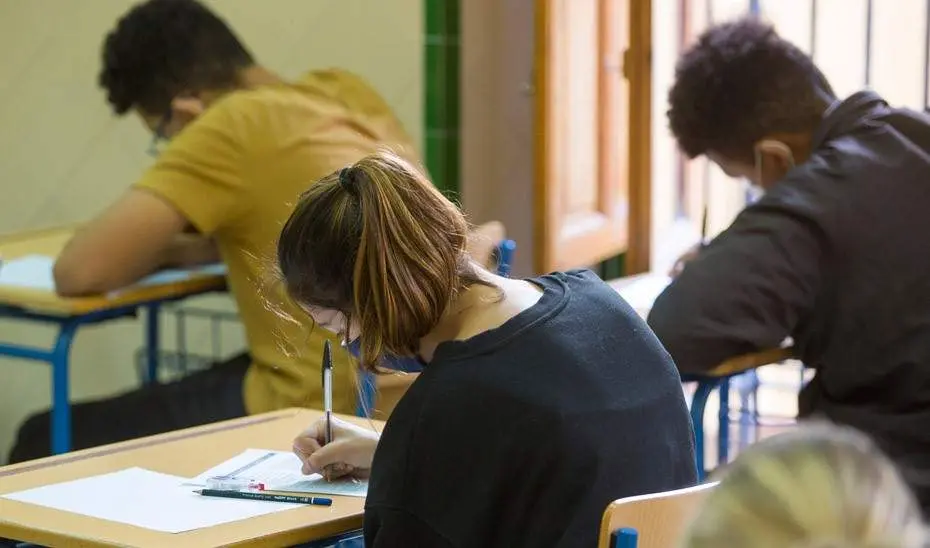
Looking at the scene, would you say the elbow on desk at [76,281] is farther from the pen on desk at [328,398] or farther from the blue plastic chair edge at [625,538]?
the blue plastic chair edge at [625,538]

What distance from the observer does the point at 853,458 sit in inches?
33.1

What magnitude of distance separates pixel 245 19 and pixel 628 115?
112 cm

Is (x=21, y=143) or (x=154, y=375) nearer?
(x=154, y=375)

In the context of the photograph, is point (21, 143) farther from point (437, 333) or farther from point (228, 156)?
point (437, 333)

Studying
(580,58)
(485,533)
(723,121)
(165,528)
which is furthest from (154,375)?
(485,533)

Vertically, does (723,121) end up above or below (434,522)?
above

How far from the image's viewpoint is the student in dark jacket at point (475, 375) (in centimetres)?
151

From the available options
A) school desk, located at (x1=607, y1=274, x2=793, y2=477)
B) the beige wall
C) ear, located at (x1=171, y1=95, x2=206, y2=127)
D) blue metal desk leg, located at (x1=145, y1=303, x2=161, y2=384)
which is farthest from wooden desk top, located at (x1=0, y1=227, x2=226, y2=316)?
school desk, located at (x1=607, y1=274, x2=793, y2=477)

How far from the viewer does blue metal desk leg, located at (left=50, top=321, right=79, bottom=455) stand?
279cm

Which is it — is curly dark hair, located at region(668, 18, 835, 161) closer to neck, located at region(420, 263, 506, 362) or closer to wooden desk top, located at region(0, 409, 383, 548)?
wooden desk top, located at region(0, 409, 383, 548)

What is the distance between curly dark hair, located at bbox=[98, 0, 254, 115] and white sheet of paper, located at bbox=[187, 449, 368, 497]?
1278 millimetres

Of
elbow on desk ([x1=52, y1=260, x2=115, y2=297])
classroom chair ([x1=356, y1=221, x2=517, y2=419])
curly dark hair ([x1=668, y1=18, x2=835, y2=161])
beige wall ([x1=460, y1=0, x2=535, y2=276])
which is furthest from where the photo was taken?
beige wall ([x1=460, y1=0, x2=535, y2=276])

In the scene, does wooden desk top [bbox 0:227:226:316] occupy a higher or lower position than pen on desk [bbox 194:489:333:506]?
lower

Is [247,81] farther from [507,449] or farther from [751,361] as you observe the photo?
[507,449]
